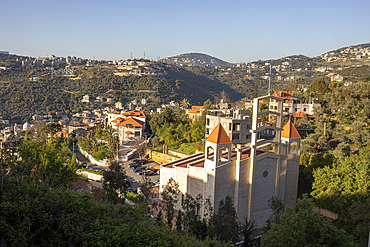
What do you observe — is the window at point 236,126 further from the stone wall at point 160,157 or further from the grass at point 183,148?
the stone wall at point 160,157

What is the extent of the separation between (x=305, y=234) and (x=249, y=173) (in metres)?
7.38

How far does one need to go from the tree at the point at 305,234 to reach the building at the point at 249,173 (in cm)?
630

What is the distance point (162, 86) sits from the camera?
12756 centimetres

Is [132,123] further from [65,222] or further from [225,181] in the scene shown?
[65,222]

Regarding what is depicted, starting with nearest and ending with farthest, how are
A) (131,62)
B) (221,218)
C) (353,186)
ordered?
(221,218) < (353,186) < (131,62)

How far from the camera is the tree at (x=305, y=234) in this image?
11.2 metres

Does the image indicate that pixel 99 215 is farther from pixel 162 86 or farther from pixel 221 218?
pixel 162 86

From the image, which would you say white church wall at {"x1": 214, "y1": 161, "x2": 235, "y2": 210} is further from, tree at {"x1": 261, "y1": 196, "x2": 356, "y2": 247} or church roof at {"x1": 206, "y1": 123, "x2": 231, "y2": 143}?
tree at {"x1": 261, "y1": 196, "x2": 356, "y2": 247}

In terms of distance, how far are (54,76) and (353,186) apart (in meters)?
142

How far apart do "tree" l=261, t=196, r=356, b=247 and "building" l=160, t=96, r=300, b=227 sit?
6.30 meters

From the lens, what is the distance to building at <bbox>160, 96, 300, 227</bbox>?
702 inches

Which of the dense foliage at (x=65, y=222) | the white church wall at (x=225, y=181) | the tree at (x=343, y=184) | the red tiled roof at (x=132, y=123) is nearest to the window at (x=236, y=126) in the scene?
the tree at (x=343, y=184)

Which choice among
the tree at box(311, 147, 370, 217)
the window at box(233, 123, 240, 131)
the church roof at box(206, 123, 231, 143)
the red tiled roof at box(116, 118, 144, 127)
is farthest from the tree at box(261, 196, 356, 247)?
the red tiled roof at box(116, 118, 144, 127)

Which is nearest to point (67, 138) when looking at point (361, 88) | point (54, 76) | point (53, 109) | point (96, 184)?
point (96, 184)
